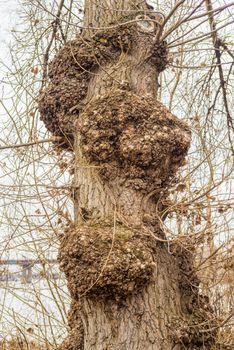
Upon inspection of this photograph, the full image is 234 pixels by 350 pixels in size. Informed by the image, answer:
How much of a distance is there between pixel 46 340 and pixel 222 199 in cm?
208

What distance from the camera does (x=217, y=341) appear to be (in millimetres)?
2951

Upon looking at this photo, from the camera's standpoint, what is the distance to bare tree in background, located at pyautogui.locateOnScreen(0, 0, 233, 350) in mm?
2611

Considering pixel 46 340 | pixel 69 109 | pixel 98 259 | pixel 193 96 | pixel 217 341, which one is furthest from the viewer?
pixel 193 96

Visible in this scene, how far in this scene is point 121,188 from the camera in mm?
2945

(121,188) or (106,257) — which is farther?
(121,188)

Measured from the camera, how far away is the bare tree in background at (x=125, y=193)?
2611 mm

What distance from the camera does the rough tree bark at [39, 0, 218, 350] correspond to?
2.61 m

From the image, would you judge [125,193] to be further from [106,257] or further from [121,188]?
[106,257]

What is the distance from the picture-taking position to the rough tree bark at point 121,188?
103 inches

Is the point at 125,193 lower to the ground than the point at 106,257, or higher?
higher

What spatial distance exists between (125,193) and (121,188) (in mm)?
42

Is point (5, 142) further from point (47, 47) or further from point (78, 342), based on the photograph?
point (78, 342)

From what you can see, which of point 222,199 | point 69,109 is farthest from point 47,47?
point 222,199

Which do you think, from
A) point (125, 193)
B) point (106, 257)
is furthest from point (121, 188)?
point (106, 257)
